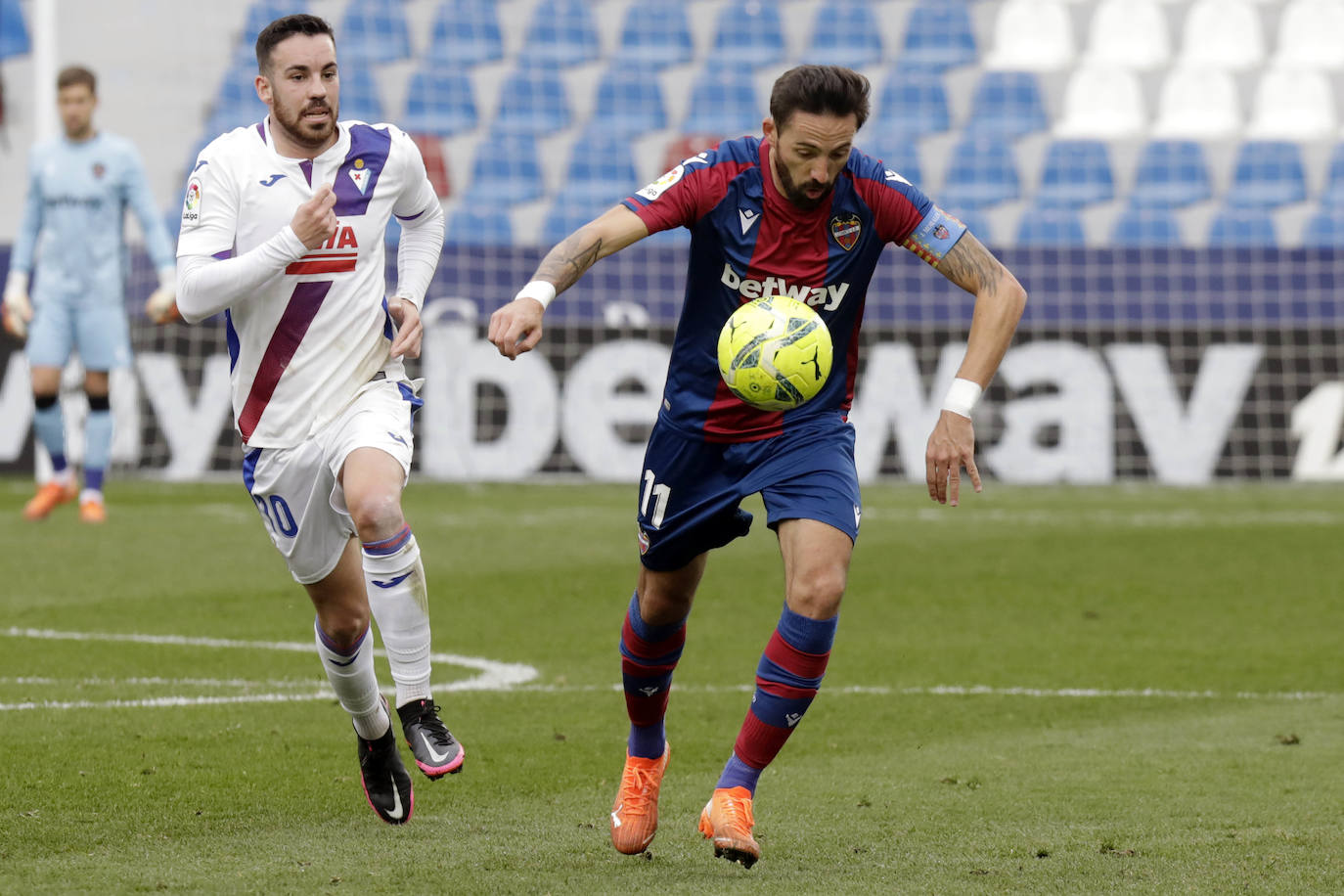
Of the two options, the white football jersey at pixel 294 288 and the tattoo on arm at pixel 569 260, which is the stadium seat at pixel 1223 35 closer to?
the white football jersey at pixel 294 288

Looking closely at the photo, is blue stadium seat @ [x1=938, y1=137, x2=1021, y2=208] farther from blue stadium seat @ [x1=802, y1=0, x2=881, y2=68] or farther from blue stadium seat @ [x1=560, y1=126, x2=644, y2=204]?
blue stadium seat @ [x1=560, y1=126, x2=644, y2=204]

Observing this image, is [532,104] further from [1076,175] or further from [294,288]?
[294,288]

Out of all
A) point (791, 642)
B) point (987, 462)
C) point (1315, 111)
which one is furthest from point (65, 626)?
point (1315, 111)

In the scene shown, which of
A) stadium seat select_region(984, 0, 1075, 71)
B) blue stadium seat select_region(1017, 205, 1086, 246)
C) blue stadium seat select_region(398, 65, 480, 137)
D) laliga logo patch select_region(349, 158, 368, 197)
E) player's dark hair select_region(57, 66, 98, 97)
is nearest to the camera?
laliga logo patch select_region(349, 158, 368, 197)

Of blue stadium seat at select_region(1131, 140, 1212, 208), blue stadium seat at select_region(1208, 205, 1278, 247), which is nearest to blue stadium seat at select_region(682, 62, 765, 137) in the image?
blue stadium seat at select_region(1131, 140, 1212, 208)

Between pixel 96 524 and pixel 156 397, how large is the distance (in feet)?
11.7

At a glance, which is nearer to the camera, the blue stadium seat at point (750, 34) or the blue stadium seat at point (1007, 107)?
the blue stadium seat at point (1007, 107)

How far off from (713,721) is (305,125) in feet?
8.29

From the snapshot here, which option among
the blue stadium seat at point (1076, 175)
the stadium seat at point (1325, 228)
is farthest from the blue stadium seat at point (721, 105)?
the stadium seat at point (1325, 228)

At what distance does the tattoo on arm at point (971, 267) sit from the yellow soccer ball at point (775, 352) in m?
0.35

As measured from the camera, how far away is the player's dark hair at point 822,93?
4.56m

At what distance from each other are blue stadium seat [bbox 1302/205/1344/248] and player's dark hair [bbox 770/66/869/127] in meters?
16.2

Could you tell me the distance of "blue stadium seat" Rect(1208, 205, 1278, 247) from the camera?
1977 centimetres

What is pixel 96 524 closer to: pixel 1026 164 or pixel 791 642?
pixel 791 642
